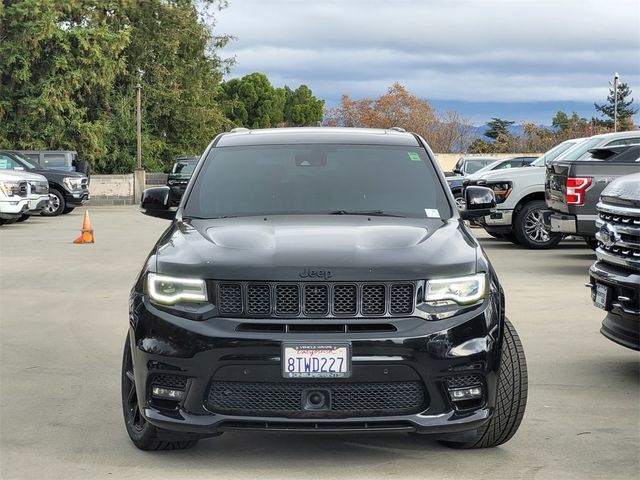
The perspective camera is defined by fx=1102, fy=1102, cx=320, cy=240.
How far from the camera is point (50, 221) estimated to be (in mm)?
29719

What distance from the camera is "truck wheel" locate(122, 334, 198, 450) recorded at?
18.3ft

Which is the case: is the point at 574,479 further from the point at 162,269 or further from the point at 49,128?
the point at 49,128

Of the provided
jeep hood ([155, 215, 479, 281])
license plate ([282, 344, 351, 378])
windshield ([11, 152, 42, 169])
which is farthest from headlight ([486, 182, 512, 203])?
windshield ([11, 152, 42, 169])

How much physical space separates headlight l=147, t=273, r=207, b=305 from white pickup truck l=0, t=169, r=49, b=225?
20.8 metres

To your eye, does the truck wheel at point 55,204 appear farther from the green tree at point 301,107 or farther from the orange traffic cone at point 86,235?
the green tree at point 301,107

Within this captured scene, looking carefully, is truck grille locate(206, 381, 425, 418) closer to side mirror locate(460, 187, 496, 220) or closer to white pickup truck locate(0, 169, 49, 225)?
side mirror locate(460, 187, 496, 220)

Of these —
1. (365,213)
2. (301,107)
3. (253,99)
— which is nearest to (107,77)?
(365,213)

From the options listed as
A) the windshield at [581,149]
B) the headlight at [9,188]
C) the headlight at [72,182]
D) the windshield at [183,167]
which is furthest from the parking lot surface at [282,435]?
Result: the windshield at [183,167]

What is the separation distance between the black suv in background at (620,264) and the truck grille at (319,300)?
2306mm

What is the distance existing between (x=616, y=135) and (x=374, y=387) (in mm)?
12266

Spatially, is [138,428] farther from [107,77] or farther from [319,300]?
[107,77]

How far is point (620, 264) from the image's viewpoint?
281 inches

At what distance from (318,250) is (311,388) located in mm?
675

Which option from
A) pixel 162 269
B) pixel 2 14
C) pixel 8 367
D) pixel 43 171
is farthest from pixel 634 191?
pixel 2 14
